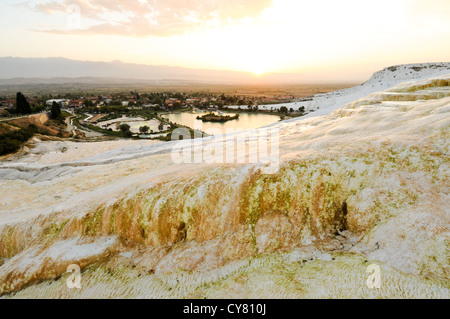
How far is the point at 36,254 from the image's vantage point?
1897 cm

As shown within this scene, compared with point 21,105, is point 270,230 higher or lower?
lower

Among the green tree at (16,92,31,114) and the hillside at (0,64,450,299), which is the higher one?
the green tree at (16,92,31,114)

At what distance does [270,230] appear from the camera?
55.6 ft

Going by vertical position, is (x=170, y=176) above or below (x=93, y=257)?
above

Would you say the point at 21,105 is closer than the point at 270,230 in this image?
No

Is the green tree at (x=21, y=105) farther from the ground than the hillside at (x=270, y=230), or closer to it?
farther from the ground

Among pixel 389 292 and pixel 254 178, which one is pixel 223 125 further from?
pixel 389 292

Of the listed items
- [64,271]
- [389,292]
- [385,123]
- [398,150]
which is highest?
[385,123]

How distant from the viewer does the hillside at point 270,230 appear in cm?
1343

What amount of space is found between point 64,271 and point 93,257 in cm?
224

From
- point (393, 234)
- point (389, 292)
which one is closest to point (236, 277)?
Answer: point (389, 292)

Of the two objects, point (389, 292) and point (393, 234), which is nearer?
point (389, 292)

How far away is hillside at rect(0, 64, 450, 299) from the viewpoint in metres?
13.4

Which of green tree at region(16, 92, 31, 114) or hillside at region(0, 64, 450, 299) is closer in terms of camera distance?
hillside at region(0, 64, 450, 299)
